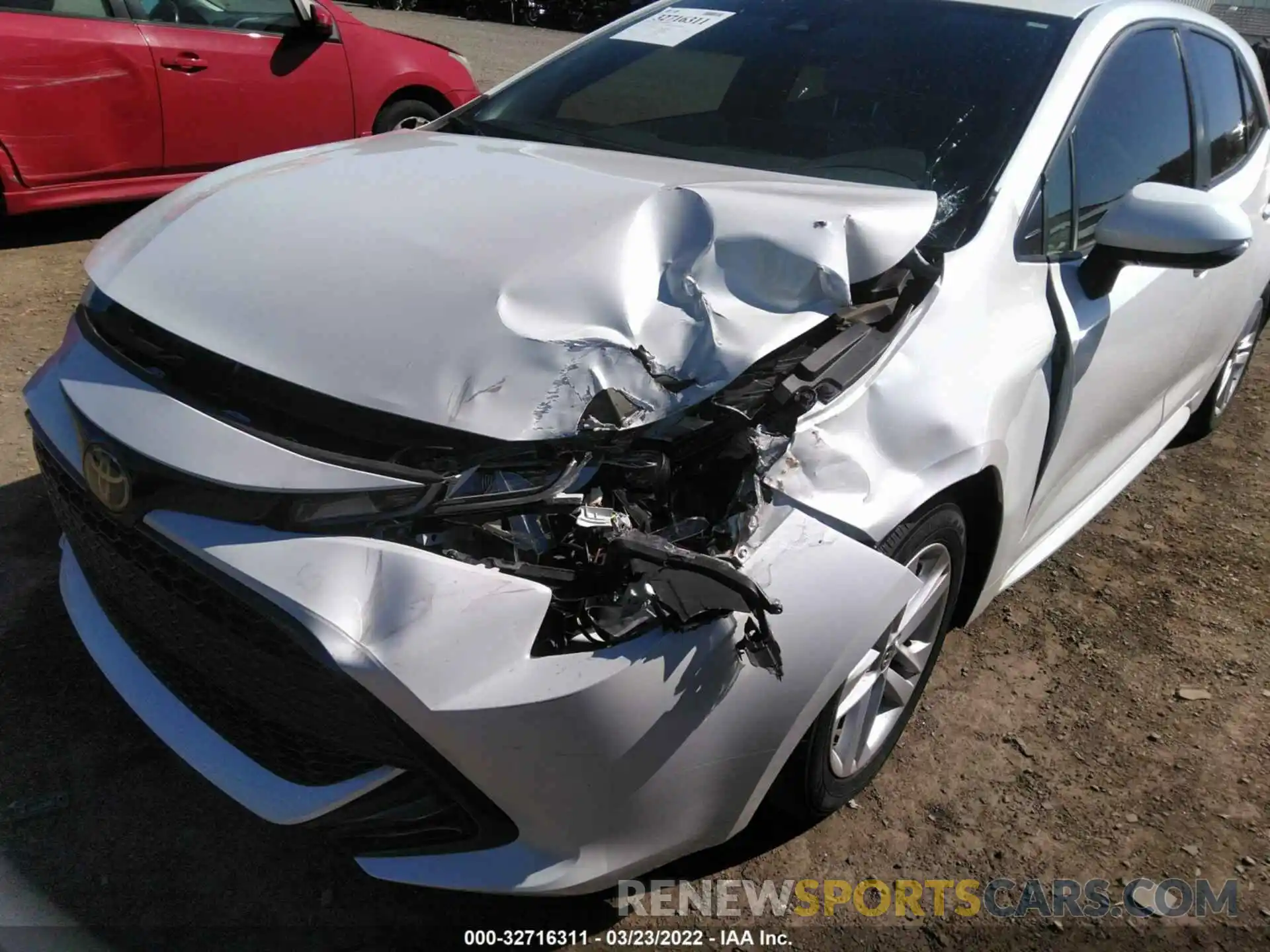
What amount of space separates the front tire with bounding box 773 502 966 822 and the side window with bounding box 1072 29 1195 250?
96 cm

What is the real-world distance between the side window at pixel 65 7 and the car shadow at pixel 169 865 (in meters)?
4.02

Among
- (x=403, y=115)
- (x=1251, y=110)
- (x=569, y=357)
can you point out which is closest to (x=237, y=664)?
(x=569, y=357)

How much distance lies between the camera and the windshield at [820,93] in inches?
102

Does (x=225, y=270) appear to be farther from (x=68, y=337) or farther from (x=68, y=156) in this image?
(x=68, y=156)

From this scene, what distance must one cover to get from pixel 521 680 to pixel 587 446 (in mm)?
413

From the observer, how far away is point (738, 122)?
2863mm

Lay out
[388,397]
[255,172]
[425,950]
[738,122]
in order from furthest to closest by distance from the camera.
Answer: [738,122] → [255,172] → [425,950] → [388,397]

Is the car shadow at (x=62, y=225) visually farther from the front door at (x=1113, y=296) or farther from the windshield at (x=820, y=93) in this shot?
the front door at (x=1113, y=296)

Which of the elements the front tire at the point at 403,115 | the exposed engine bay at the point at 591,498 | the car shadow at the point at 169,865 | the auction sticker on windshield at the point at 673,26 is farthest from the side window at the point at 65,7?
the exposed engine bay at the point at 591,498

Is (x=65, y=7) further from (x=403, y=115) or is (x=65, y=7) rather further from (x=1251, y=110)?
(x=1251, y=110)

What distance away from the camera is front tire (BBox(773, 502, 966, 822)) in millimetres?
2053

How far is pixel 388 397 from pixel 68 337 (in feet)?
3.26

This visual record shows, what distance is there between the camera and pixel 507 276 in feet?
6.50

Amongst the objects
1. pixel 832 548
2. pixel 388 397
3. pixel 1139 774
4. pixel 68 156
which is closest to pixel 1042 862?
pixel 1139 774
